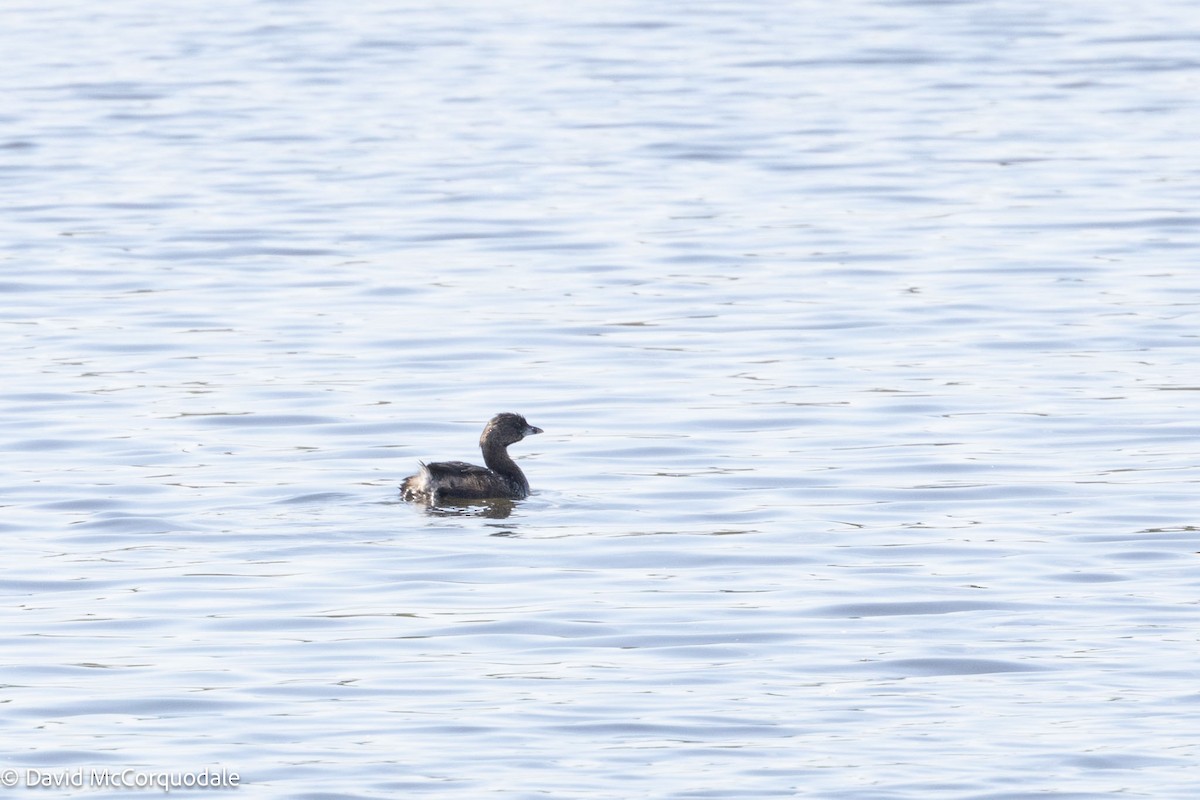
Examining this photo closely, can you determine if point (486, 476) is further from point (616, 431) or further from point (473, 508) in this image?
point (616, 431)

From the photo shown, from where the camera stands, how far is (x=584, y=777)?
827 centimetres

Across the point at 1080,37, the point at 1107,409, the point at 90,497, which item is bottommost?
the point at 90,497

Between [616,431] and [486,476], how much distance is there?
152 centimetres

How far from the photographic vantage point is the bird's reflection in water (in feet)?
41.7

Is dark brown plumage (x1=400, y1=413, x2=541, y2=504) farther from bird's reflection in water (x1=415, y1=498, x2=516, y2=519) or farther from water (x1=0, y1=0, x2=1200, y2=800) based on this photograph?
water (x1=0, y1=0, x2=1200, y2=800)

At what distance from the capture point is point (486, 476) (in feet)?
43.0

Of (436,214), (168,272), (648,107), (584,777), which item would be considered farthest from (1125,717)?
(648,107)

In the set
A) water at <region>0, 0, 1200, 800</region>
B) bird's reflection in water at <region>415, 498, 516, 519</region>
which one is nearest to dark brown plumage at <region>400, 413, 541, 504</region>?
bird's reflection in water at <region>415, 498, 516, 519</region>

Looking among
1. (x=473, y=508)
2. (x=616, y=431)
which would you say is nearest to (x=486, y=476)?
(x=473, y=508)

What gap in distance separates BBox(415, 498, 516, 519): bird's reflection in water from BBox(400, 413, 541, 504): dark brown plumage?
3 cm

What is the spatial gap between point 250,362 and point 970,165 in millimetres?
10309

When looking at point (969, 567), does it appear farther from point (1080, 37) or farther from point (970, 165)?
point (1080, 37)

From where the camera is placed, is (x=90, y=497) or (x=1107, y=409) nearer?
(x=90, y=497)

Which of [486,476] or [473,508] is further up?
[486,476]
